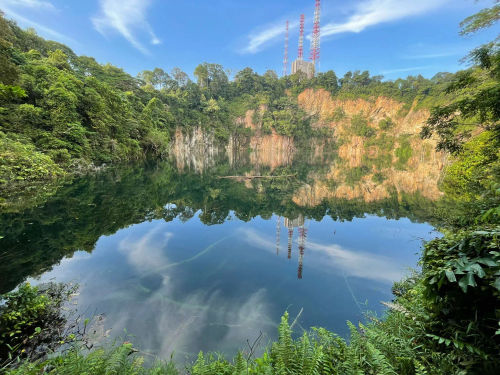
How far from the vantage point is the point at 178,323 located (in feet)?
13.4

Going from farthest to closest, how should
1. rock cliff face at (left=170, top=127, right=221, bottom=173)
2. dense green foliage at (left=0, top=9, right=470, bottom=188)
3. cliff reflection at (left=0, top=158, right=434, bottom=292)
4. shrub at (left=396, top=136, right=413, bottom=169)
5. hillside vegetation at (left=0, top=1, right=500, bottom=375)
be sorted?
shrub at (left=396, top=136, right=413, bottom=169), rock cliff face at (left=170, top=127, right=221, bottom=173), dense green foliage at (left=0, top=9, right=470, bottom=188), cliff reflection at (left=0, top=158, right=434, bottom=292), hillside vegetation at (left=0, top=1, right=500, bottom=375)

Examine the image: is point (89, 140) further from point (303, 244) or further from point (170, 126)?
point (170, 126)

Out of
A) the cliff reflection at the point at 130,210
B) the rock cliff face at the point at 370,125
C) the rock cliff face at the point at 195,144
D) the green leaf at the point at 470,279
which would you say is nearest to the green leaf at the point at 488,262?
the green leaf at the point at 470,279

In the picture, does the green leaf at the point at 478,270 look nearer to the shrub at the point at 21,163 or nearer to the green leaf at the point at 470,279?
the green leaf at the point at 470,279

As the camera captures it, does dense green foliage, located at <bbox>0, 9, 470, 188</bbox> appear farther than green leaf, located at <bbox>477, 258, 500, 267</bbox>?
Yes

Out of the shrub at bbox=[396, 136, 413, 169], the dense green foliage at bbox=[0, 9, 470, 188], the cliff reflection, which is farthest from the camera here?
the shrub at bbox=[396, 136, 413, 169]

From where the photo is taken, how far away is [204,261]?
6582 mm

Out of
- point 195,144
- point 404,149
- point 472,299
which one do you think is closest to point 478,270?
point 472,299

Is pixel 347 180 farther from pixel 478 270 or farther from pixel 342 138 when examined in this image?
pixel 342 138

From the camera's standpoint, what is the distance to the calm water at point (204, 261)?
4250mm

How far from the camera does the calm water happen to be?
425cm

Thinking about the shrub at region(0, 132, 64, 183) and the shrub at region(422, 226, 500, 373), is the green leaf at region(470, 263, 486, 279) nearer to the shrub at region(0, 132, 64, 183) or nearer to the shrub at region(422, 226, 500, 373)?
the shrub at region(422, 226, 500, 373)

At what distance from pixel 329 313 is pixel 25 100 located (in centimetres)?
2569

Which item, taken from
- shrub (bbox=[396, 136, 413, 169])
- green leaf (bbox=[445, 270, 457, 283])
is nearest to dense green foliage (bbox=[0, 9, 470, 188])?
green leaf (bbox=[445, 270, 457, 283])
